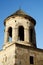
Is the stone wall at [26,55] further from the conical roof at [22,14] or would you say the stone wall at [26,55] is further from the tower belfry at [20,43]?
the conical roof at [22,14]

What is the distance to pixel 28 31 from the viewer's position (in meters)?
14.2

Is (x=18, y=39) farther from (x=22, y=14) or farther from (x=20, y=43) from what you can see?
(x=22, y=14)

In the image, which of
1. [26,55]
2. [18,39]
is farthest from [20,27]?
[26,55]

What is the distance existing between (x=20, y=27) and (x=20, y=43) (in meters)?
1.41

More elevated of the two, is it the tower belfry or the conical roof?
the conical roof

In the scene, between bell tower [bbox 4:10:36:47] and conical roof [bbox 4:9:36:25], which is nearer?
bell tower [bbox 4:10:36:47]

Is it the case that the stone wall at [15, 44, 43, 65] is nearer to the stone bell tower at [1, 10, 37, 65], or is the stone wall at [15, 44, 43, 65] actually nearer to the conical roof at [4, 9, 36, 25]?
the stone bell tower at [1, 10, 37, 65]

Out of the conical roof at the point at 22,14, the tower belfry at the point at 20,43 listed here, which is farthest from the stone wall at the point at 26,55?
the conical roof at the point at 22,14

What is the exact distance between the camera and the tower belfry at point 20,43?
13195 millimetres

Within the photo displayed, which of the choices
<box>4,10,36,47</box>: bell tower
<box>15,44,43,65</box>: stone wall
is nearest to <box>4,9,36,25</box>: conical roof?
<box>4,10,36,47</box>: bell tower

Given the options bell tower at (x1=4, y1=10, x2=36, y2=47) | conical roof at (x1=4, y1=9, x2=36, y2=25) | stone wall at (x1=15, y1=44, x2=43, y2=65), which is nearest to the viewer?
stone wall at (x1=15, y1=44, x2=43, y2=65)

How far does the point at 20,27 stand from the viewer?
47.4ft

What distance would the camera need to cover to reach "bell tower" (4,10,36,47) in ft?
45.8

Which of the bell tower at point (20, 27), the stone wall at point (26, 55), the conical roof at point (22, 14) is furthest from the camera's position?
the conical roof at point (22, 14)
